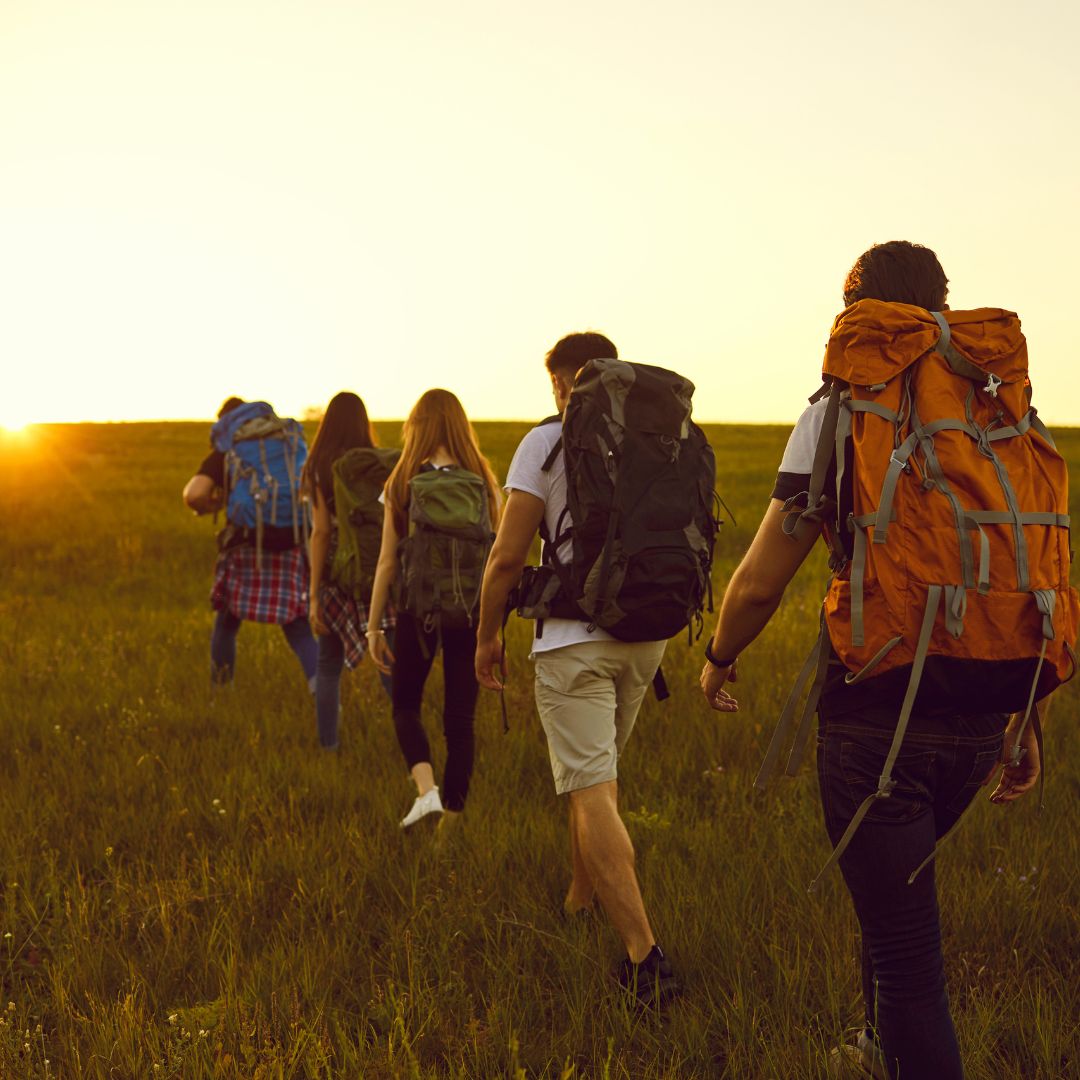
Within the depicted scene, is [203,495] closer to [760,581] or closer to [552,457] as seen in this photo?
[552,457]

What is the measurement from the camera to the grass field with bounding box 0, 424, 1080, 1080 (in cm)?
336

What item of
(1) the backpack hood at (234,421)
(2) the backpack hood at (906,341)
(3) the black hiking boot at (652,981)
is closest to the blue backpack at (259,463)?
(1) the backpack hood at (234,421)

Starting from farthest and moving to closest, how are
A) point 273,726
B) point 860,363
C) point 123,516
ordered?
point 123,516 → point 273,726 → point 860,363

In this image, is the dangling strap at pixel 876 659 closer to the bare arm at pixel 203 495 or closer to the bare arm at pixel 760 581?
the bare arm at pixel 760 581

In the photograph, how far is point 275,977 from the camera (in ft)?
12.4

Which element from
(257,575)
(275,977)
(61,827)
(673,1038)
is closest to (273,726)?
(257,575)

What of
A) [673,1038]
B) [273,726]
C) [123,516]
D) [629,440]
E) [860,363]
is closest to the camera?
[860,363]

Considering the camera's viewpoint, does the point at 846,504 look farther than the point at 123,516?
No

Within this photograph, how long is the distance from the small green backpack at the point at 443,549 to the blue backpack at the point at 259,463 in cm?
244

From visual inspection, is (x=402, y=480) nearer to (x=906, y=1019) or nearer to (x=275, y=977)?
(x=275, y=977)

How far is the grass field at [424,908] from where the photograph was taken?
3361mm

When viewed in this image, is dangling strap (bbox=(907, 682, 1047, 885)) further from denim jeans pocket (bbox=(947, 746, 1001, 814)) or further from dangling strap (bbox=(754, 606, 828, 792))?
dangling strap (bbox=(754, 606, 828, 792))

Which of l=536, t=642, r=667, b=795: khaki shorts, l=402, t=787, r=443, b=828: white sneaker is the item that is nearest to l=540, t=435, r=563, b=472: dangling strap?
l=536, t=642, r=667, b=795: khaki shorts

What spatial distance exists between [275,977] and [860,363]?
9.91ft
